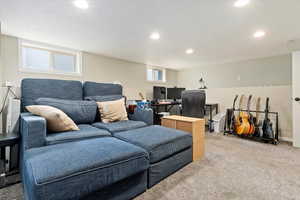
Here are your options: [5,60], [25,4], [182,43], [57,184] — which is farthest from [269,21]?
[5,60]

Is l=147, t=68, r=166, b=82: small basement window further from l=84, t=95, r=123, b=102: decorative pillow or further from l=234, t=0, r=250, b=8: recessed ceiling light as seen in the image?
l=234, t=0, r=250, b=8: recessed ceiling light

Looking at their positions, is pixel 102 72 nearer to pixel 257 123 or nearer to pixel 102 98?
pixel 102 98

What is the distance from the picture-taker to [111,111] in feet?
7.79

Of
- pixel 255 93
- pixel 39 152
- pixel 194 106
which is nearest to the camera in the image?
pixel 39 152

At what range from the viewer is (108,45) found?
9.73 feet

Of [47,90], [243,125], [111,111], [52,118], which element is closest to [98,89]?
[111,111]

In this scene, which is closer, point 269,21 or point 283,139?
point 269,21

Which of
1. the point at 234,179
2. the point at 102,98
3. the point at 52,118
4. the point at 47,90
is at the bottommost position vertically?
the point at 234,179

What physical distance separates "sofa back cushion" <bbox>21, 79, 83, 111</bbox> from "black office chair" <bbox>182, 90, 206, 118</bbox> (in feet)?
6.92

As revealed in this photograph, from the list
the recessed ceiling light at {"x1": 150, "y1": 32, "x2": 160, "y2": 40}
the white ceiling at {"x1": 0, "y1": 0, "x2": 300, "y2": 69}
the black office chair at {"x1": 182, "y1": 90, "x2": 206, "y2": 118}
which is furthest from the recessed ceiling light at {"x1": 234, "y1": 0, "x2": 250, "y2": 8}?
the black office chair at {"x1": 182, "y1": 90, "x2": 206, "y2": 118}

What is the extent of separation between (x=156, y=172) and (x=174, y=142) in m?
0.38

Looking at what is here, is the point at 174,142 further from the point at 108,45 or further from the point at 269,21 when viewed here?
the point at 108,45

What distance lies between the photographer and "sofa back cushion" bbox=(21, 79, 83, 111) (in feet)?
6.99

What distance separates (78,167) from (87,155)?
0.16m
